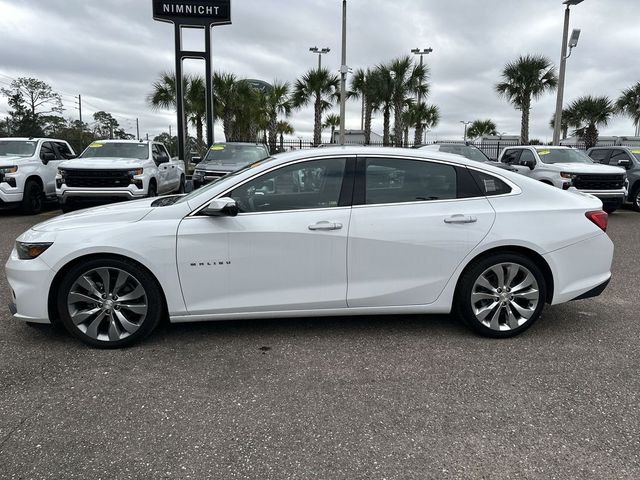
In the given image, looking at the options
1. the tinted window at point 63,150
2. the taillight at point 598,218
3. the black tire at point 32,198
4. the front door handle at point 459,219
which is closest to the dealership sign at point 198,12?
the tinted window at point 63,150

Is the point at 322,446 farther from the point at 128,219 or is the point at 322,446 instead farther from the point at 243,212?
the point at 128,219

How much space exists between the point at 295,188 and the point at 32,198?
9.70m

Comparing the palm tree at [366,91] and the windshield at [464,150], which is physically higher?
the palm tree at [366,91]

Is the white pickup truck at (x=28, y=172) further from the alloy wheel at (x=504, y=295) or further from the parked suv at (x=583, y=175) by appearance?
the parked suv at (x=583, y=175)

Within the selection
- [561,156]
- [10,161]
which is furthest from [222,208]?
[561,156]

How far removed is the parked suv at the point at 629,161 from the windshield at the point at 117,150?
1236 cm

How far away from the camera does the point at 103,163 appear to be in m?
10.2

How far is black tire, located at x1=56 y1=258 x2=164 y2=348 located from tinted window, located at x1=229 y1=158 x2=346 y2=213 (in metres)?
0.95

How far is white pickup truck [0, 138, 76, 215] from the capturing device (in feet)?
34.3

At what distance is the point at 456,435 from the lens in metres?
2.64

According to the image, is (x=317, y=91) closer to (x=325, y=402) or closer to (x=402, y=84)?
(x=402, y=84)

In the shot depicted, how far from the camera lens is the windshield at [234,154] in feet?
42.2

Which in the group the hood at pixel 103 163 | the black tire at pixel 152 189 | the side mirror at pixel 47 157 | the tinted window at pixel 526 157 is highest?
the tinted window at pixel 526 157

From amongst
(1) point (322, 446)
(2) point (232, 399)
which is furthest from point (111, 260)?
(1) point (322, 446)
